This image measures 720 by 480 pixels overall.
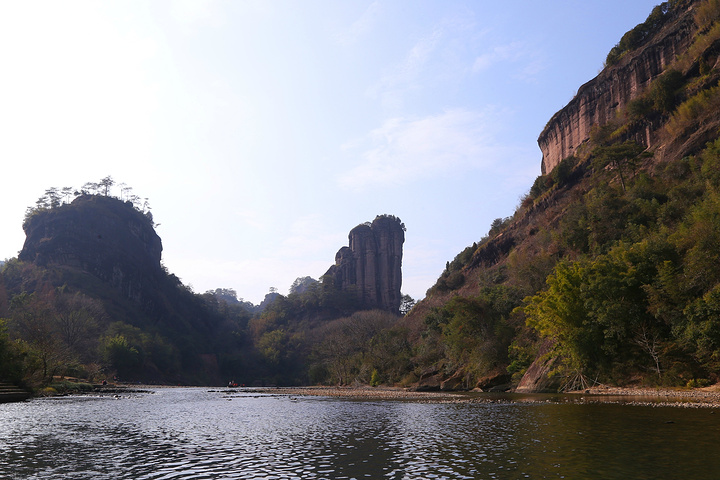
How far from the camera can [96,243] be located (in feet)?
490

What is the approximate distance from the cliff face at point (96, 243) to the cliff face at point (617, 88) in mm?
125602

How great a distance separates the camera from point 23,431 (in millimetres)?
21000

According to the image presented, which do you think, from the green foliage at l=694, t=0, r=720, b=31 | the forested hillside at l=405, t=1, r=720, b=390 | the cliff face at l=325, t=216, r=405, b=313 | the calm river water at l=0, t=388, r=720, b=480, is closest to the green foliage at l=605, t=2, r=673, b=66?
the forested hillside at l=405, t=1, r=720, b=390

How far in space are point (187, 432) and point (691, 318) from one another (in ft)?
98.7

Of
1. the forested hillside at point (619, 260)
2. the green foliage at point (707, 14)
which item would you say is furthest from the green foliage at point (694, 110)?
the green foliage at point (707, 14)

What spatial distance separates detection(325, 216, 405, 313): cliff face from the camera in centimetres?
18962

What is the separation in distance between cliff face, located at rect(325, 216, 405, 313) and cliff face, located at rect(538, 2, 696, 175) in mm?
100022

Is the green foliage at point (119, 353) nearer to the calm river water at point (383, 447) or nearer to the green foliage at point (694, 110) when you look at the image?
the calm river water at point (383, 447)

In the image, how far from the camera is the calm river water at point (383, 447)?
40.7 feet

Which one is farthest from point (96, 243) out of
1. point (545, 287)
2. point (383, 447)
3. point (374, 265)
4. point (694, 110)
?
point (383, 447)

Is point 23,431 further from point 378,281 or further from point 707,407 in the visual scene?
point 378,281

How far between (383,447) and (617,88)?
83712 millimetres

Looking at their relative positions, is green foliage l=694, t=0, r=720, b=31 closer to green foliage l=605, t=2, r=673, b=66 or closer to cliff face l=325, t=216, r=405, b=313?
green foliage l=605, t=2, r=673, b=66

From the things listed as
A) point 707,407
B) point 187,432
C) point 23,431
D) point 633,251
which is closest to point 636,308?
point 633,251
